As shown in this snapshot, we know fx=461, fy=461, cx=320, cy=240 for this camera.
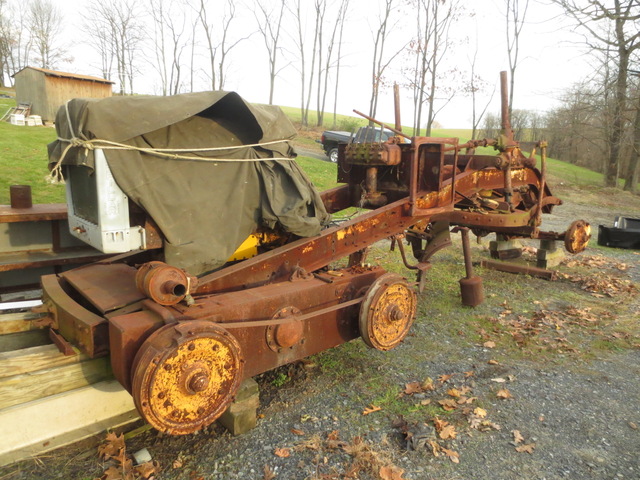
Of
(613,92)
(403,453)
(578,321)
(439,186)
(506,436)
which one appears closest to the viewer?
(403,453)

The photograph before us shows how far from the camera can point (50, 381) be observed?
2938 mm

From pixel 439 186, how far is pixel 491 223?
3.51ft

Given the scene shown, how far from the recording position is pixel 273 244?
410 centimetres

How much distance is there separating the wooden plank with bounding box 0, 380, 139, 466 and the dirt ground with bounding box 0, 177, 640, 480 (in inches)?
3.8

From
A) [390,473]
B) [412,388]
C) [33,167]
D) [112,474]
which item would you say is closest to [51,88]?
[33,167]

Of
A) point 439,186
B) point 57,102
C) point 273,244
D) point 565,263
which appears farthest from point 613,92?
point 57,102

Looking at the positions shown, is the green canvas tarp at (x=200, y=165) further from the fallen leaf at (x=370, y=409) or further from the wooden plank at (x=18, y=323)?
the fallen leaf at (x=370, y=409)

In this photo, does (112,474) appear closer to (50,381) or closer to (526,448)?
(50,381)

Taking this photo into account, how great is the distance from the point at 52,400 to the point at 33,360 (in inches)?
11.1

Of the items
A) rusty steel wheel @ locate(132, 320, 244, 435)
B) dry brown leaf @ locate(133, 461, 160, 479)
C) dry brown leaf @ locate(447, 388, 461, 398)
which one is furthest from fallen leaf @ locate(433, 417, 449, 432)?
dry brown leaf @ locate(133, 461, 160, 479)

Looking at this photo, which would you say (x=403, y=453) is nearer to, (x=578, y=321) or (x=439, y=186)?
(x=439, y=186)

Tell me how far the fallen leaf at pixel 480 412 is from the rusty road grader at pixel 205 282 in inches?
32.5

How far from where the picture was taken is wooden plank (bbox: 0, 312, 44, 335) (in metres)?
3.35

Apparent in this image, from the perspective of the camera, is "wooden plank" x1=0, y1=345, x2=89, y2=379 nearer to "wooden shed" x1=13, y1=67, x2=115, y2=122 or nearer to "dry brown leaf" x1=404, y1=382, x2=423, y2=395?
"dry brown leaf" x1=404, y1=382, x2=423, y2=395
